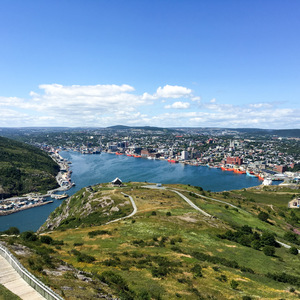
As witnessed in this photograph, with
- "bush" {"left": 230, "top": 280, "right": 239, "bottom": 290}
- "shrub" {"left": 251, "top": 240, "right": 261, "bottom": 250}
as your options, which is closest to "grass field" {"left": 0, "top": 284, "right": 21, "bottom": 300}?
"bush" {"left": 230, "top": 280, "right": 239, "bottom": 290}

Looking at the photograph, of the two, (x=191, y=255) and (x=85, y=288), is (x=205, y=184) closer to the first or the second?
(x=191, y=255)

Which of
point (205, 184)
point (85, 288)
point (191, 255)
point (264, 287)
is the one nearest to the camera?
point (85, 288)

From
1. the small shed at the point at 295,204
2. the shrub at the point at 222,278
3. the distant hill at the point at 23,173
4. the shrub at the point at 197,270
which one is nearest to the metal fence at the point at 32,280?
the shrub at the point at 197,270

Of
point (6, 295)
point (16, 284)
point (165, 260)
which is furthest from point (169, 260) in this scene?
point (6, 295)

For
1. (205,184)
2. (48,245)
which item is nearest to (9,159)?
(205,184)

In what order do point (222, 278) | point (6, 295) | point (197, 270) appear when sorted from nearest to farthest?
point (6, 295), point (222, 278), point (197, 270)

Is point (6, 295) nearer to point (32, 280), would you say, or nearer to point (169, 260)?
point (32, 280)
